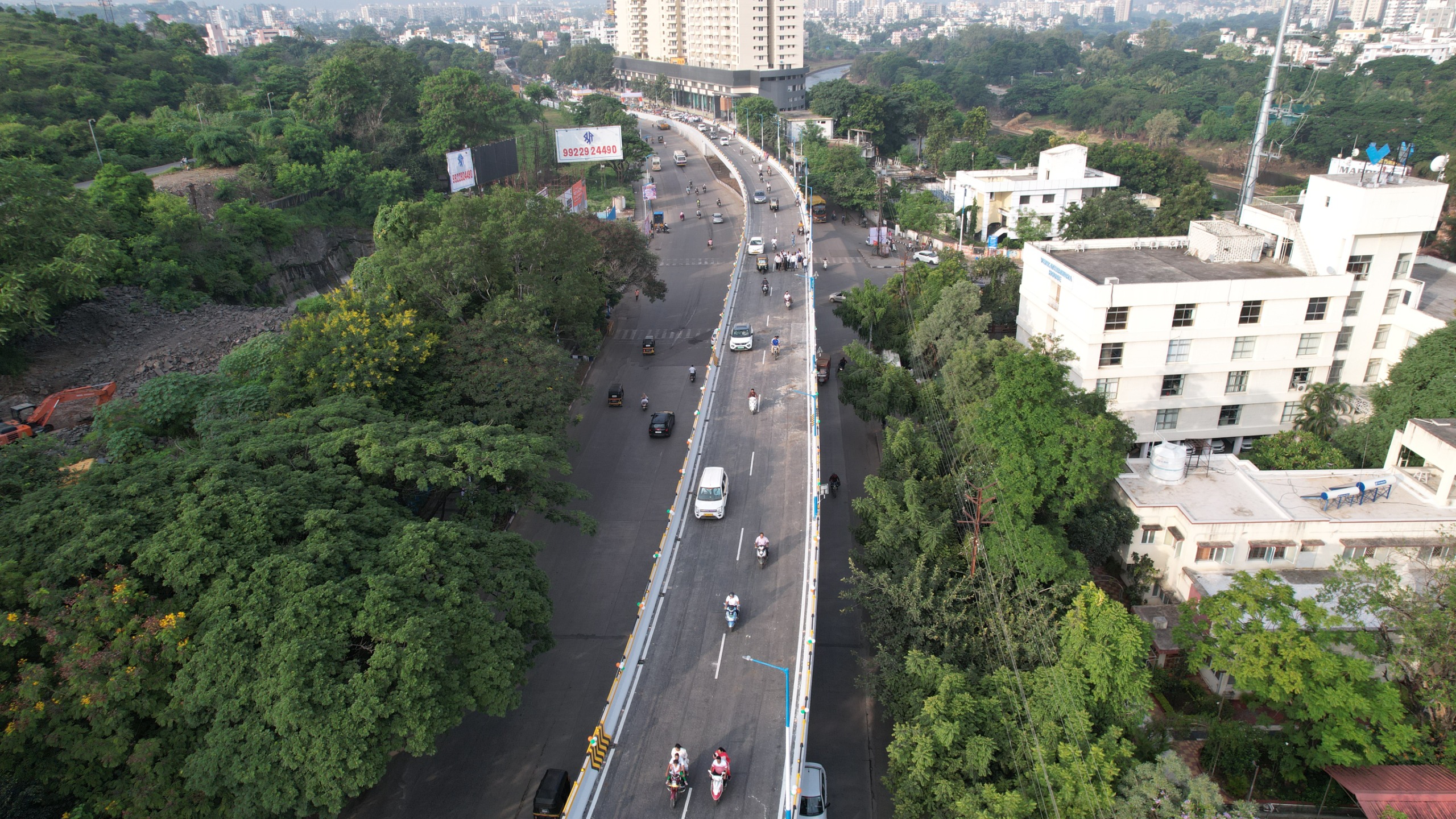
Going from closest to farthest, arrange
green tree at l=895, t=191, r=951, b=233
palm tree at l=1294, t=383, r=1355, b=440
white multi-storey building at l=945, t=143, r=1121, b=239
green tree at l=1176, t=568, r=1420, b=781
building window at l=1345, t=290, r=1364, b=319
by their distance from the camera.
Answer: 1. green tree at l=1176, t=568, r=1420, b=781
2. palm tree at l=1294, t=383, r=1355, b=440
3. building window at l=1345, t=290, r=1364, b=319
4. white multi-storey building at l=945, t=143, r=1121, b=239
5. green tree at l=895, t=191, r=951, b=233

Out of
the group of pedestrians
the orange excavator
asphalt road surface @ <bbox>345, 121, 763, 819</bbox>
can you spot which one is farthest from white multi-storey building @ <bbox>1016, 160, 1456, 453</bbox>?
the orange excavator

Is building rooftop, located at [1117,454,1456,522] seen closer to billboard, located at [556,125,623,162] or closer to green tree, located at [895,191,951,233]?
green tree, located at [895,191,951,233]

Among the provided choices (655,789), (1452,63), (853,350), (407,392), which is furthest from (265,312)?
(1452,63)

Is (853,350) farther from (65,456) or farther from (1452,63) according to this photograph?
(1452,63)

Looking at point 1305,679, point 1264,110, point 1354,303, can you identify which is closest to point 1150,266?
point 1354,303

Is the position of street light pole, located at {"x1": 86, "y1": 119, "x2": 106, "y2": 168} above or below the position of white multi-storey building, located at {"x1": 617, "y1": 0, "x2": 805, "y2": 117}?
below

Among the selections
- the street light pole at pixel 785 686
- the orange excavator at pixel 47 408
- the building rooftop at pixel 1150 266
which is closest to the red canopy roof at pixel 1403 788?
the street light pole at pixel 785 686

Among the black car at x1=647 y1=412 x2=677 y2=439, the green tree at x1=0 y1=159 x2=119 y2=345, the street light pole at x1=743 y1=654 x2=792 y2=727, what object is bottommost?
the black car at x1=647 y1=412 x2=677 y2=439

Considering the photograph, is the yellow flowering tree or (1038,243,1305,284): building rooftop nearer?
the yellow flowering tree
